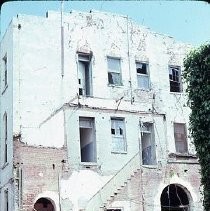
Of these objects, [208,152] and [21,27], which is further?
[21,27]

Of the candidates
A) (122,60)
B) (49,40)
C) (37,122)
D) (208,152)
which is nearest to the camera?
(208,152)

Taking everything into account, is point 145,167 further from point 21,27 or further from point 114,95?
point 21,27

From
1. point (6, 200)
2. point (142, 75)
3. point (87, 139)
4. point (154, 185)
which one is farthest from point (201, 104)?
point (6, 200)

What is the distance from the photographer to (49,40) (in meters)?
21.5

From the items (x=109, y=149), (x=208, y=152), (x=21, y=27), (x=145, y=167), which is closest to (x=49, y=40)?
(x=21, y=27)

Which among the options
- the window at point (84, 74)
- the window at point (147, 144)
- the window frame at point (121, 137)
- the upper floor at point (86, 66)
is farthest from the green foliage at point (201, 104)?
the window at point (84, 74)

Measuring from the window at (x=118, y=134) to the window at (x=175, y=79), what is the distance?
13.4ft

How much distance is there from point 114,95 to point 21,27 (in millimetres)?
5646

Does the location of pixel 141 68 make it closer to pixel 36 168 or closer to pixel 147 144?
pixel 147 144

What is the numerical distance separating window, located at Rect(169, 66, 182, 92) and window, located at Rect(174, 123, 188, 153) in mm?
2072

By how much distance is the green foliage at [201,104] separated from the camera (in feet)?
48.5

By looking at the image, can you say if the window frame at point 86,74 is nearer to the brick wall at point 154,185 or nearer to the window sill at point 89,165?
the window sill at point 89,165

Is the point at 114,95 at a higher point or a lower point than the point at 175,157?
higher

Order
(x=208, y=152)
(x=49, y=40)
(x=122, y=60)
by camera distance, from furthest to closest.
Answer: (x=122, y=60) → (x=49, y=40) → (x=208, y=152)
